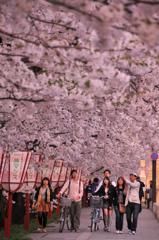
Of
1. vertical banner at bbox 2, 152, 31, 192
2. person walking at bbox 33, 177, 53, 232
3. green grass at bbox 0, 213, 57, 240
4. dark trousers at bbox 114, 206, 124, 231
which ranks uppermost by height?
vertical banner at bbox 2, 152, 31, 192

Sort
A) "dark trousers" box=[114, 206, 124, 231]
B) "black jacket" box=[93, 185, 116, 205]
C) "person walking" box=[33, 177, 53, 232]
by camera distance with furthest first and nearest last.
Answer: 1. "black jacket" box=[93, 185, 116, 205]
2. "person walking" box=[33, 177, 53, 232]
3. "dark trousers" box=[114, 206, 124, 231]

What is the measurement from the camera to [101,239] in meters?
18.8

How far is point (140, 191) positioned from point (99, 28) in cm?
1614

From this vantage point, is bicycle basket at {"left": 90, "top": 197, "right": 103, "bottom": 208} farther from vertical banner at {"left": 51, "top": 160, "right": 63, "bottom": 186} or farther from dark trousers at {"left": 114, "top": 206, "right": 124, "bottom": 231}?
vertical banner at {"left": 51, "top": 160, "right": 63, "bottom": 186}

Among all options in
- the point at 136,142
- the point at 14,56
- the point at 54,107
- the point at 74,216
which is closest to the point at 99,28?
the point at 14,56

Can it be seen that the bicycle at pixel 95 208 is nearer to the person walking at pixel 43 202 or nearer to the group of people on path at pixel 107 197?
the group of people on path at pixel 107 197

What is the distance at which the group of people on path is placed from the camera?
21453 mm

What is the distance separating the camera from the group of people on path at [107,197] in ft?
70.4

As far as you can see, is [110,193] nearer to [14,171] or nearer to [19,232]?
[19,232]

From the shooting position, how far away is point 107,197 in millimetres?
22719

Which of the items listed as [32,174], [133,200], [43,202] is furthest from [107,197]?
[32,174]

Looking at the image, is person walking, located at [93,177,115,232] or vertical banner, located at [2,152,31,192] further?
person walking, located at [93,177,115,232]

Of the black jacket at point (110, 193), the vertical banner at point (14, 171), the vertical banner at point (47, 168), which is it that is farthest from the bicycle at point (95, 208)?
the vertical banner at point (14, 171)

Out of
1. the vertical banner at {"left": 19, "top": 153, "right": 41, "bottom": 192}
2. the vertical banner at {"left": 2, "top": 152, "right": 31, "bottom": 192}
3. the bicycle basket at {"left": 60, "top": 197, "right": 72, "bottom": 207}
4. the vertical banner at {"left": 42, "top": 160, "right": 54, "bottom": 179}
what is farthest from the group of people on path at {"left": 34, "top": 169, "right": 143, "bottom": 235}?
the vertical banner at {"left": 42, "top": 160, "right": 54, "bottom": 179}
